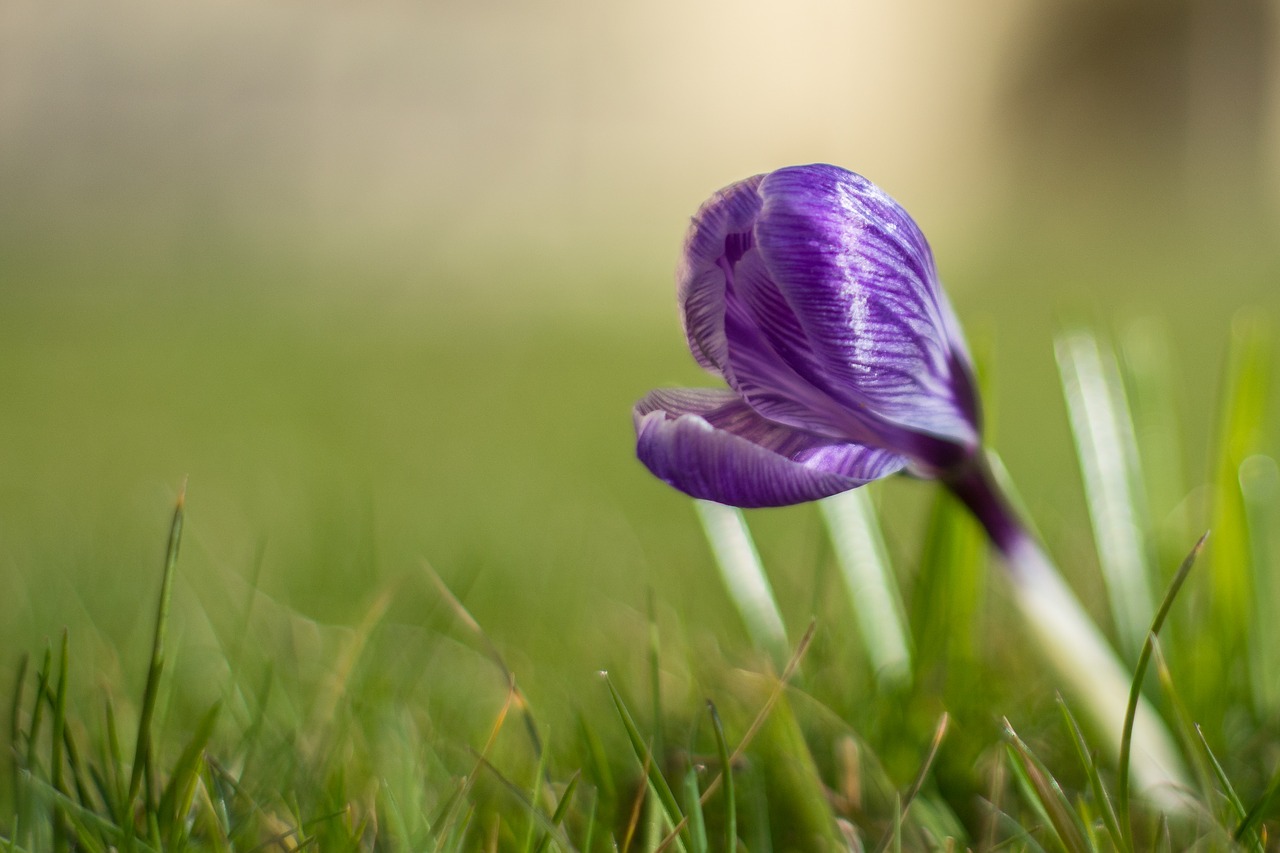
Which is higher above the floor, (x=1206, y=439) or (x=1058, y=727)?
(x=1058, y=727)

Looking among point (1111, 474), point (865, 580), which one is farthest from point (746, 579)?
point (1111, 474)

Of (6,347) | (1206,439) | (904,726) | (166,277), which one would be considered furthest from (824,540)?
(166,277)

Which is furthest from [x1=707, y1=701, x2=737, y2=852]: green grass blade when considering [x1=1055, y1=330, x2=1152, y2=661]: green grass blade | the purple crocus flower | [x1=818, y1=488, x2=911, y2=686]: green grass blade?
[x1=1055, y1=330, x2=1152, y2=661]: green grass blade

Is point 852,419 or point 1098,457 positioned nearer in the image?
point 852,419

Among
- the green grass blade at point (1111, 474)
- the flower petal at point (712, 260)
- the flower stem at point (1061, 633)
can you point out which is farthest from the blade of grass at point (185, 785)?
the green grass blade at point (1111, 474)

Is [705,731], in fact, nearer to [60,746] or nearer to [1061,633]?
[1061,633]

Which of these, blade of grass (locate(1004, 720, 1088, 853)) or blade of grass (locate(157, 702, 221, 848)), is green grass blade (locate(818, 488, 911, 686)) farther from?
blade of grass (locate(157, 702, 221, 848))

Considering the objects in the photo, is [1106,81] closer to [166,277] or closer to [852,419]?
[166,277]
